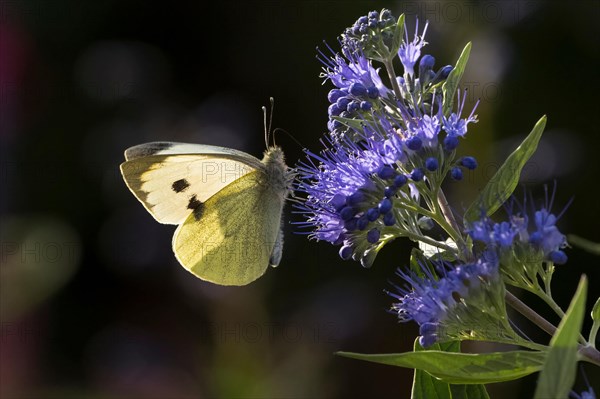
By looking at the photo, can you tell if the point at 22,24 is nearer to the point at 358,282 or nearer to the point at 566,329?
the point at 358,282

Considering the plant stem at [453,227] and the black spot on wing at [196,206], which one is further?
the black spot on wing at [196,206]

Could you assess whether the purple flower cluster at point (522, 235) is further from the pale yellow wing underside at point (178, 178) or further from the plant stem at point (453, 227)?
the pale yellow wing underside at point (178, 178)

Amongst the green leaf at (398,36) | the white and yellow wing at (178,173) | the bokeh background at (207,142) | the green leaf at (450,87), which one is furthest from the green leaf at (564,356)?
the bokeh background at (207,142)

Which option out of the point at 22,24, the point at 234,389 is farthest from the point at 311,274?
→ the point at 22,24

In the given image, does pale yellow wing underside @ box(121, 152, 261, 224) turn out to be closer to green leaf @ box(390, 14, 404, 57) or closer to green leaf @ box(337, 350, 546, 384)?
green leaf @ box(390, 14, 404, 57)

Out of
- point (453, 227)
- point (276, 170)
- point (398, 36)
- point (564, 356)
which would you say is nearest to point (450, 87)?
point (398, 36)

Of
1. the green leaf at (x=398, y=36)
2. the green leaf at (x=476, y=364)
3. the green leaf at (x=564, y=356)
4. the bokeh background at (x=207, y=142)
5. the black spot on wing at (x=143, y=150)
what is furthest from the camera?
the bokeh background at (x=207, y=142)
